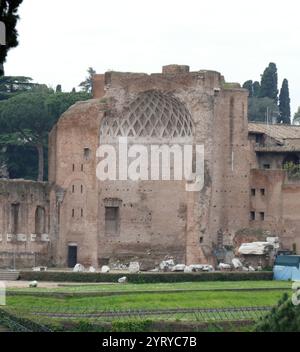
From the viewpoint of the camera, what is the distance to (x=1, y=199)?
73688 mm

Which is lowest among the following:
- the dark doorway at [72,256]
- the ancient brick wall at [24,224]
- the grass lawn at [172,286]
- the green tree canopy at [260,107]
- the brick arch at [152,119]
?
the grass lawn at [172,286]

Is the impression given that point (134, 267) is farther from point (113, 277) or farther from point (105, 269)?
point (113, 277)

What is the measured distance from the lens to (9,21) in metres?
42.5

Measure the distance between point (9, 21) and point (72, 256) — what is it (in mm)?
33059

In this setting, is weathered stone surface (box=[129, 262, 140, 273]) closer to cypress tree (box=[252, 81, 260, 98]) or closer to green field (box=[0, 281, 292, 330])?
green field (box=[0, 281, 292, 330])

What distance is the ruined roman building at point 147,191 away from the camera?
7388 centimetres

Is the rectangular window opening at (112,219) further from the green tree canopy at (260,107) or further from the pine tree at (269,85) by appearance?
the pine tree at (269,85)

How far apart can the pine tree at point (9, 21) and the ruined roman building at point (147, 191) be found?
3080cm

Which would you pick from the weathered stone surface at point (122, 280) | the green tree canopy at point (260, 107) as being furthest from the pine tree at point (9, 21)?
the green tree canopy at point (260, 107)
